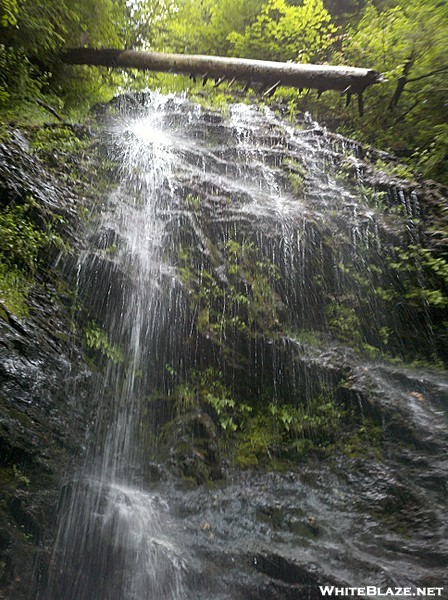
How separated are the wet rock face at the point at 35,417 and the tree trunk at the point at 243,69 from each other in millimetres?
3418

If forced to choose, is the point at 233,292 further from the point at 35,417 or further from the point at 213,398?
the point at 35,417

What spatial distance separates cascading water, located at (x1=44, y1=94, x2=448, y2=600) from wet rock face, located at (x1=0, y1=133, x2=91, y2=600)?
0.21 metres

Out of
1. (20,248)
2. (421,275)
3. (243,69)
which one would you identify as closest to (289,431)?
(421,275)

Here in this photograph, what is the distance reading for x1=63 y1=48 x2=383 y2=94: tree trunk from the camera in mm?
5688

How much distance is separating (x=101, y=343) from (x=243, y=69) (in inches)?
199

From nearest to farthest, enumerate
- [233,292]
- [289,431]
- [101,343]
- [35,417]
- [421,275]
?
1. [35,417]
2. [101,343]
3. [289,431]
4. [233,292]
5. [421,275]

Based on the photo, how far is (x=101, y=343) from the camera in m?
5.06

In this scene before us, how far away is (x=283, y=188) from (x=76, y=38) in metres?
4.98

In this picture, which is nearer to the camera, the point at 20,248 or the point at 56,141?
the point at 20,248

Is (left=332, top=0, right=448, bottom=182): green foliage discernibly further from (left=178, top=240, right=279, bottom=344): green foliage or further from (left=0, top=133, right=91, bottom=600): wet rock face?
(left=0, top=133, right=91, bottom=600): wet rock face

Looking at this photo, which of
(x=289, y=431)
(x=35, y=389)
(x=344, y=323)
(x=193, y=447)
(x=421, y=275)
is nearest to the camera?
(x=35, y=389)

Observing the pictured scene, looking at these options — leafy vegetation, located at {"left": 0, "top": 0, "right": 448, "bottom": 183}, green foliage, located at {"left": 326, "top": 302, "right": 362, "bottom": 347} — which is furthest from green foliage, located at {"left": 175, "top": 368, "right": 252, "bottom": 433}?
leafy vegetation, located at {"left": 0, "top": 0, "right": 448, "bottom": 183}

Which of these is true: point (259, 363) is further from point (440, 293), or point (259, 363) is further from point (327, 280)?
point (440, 293)

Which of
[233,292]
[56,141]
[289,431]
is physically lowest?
[289,431]
